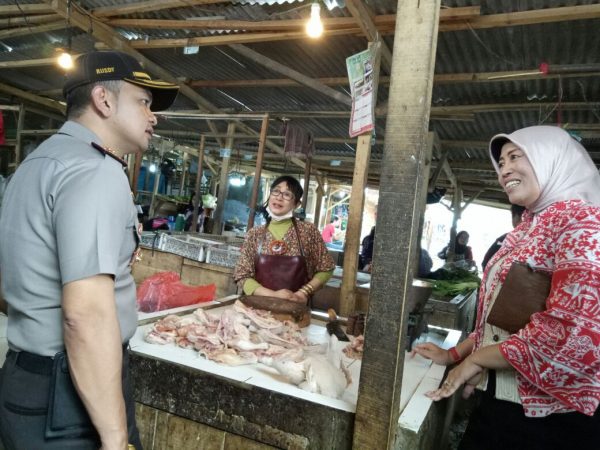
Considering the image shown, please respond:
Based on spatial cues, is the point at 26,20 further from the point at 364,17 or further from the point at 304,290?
the point at 304,290

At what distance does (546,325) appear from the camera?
63.1 inches

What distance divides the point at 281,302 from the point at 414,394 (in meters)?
1.35

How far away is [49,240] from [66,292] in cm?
21

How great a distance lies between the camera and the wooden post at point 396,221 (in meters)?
1.55

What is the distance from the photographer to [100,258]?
133 cm

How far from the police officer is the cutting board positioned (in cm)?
160

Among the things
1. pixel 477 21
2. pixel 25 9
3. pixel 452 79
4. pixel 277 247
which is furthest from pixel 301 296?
pixel 25 9

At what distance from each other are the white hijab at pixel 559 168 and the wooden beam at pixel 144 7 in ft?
13.2

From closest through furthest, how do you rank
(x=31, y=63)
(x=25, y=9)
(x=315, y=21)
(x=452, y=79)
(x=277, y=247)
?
(x=277, y=247)
(x=315, y=21)
(x=25, y=9)
(x=452, y=79)
(x=31, y=63)

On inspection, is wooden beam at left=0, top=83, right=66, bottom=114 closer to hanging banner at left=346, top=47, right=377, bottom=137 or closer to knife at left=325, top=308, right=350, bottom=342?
hanging banner at left=346, top=47, right=377, bottom=137

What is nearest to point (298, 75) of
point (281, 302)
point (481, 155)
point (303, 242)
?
point (303, 242)

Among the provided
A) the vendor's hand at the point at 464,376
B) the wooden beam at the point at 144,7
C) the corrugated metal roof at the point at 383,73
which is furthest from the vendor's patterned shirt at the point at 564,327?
the wooden beam at the point at 144,7

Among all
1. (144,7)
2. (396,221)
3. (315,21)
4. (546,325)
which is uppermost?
(144,7)

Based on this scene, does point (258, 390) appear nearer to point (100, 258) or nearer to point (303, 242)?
point (100, 258)
